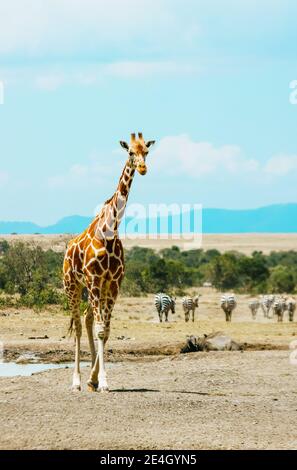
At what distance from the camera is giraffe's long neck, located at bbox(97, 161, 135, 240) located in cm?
1689

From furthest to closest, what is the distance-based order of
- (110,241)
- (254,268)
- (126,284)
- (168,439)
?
(254,268) < (126,284) < (110,241) < (168,439)

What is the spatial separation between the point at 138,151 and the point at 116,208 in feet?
2.83

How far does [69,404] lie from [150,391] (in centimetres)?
226

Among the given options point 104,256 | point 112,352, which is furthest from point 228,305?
point 104,256

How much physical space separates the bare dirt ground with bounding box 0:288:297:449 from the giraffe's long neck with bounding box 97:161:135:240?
7.16ft

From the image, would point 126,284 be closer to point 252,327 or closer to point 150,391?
point 252,327

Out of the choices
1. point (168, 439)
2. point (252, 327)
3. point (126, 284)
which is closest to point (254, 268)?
point (126, 284)

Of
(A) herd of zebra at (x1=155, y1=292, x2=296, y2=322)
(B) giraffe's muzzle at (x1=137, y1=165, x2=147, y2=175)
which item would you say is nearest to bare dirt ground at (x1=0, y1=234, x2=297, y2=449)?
(B) giraffe's muzzle at (x1=137, y1=165, x2=147, y2=175)

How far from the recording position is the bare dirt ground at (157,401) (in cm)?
1321

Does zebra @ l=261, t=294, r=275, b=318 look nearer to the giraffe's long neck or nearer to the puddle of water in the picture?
the puddle of water

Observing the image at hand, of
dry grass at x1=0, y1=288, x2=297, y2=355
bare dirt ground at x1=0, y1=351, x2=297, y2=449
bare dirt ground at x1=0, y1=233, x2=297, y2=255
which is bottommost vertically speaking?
bare dirt ground at x1=0, y1=351, x2=297, y2=449

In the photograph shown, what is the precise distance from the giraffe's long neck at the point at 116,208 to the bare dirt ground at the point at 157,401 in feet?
7.16
